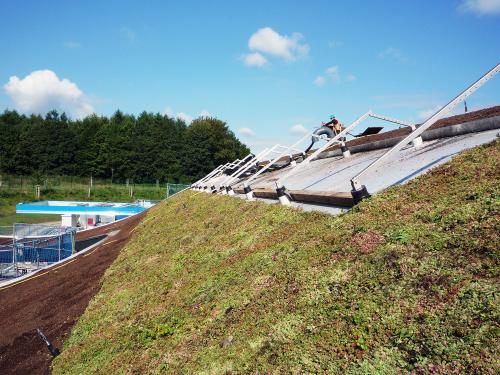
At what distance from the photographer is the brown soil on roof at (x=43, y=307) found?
9.77m

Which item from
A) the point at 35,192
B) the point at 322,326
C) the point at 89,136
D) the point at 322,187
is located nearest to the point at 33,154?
the point at 89,136

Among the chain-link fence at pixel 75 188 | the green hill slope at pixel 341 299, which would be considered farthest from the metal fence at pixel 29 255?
the chain-link fence at pixel 75 188

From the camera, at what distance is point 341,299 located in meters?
4.93

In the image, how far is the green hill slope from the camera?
3.83 m

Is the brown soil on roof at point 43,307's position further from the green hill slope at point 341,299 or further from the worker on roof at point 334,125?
the worker on roof at point 334,125

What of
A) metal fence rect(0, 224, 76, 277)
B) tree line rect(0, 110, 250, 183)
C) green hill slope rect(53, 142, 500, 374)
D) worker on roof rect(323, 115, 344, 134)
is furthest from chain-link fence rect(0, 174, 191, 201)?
green hill slope rect(53, 142, 500, 374)

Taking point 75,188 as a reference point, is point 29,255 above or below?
below

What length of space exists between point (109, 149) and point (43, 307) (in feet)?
260

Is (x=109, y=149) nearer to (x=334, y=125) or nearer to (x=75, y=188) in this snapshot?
(x=75, y=188)

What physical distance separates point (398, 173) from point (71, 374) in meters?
8.36

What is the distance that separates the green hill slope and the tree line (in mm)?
83438

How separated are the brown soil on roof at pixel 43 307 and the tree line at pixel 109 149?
71510 mm

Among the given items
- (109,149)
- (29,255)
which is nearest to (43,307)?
(29,255)

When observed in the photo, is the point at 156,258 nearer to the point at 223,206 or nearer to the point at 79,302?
the point at 79,302
